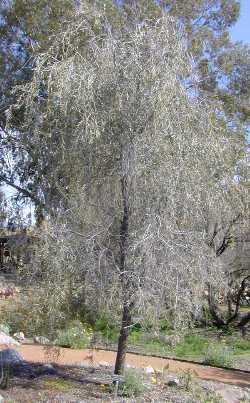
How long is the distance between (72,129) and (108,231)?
4.17ft

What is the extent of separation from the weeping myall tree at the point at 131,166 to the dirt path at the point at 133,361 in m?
2.91

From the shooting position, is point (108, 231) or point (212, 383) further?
point (212, 383)

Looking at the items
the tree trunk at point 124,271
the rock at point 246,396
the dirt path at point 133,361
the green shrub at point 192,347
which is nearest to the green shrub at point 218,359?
the dirt path at point 133,361

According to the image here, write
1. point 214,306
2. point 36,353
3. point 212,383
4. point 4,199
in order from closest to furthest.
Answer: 1. point 4,199
2. point 212,383
3. point 36,353
4. point 214,306

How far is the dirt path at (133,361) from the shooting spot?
33.8ft

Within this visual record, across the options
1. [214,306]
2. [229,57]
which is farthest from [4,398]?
[229,57]

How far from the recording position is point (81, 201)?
300 inches

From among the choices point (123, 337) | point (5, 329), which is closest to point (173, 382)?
point (123, 337)

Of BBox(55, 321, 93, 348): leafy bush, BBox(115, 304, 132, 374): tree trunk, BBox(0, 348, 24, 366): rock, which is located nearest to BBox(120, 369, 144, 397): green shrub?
BBox(115, 304, 132, 374): tree trunk

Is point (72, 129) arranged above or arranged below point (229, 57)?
below

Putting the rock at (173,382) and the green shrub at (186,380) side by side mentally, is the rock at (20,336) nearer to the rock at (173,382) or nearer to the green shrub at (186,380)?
the rock at (173,382)

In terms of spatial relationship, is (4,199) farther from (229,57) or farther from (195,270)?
(229,57)

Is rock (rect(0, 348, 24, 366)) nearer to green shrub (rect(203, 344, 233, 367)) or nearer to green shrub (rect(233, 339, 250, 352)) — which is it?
green shrub (rect(203, 344, 233, 367))

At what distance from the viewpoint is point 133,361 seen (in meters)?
11.6
